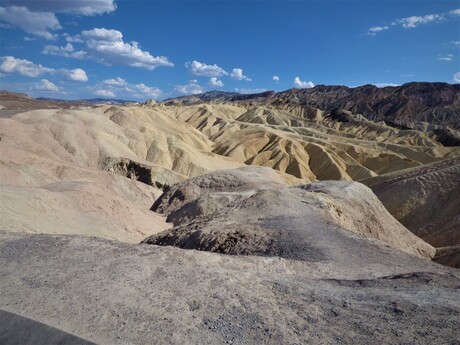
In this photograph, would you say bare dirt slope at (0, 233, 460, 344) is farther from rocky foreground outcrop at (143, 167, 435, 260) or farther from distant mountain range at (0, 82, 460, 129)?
distant mountain range at (0, 82, 460, 129)

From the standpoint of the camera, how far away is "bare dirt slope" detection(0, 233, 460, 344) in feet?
21.0


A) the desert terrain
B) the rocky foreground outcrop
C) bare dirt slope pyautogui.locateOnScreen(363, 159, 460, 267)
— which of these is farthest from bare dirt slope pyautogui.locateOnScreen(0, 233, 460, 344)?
bare dirt slope pyautogui.locateOnScreen(363, 159, 460, 267)

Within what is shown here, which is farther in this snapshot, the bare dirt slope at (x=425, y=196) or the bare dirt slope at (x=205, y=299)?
the bare dirt slope at (x=425, y=196)

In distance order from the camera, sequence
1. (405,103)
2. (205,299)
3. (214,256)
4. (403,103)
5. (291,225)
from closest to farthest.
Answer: (205,299) < (214,256) < (291,225) < (403,103) < (405,103)

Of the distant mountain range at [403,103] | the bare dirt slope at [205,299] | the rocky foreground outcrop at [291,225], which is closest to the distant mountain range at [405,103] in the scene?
the distant mountain range at [403,103]

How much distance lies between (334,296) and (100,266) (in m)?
4.89

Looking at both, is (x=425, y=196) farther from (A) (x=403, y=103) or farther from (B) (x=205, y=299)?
(A) (x=403, y=103)

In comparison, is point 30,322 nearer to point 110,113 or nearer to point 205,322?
point 205,322

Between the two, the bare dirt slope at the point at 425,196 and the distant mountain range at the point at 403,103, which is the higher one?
the distant mountain range at the point at 403,103

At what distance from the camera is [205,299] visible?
741cm

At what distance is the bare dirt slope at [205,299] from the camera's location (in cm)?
640

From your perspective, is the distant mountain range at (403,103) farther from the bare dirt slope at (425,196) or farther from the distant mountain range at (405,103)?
the bare dirt slope at (425,196)

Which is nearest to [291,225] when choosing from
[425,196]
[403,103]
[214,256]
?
[214,256]

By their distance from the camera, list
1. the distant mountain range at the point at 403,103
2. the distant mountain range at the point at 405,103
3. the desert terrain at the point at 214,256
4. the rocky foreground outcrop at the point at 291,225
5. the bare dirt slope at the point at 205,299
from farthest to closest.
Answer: the distant mountain range at the point at 405,103 → the distant mountain range at the point at 403,103 → the rocky foreground outcrop at the point at 291,225 → the desert terrain at the point at 214,256 → the bare dirt slope at the point at 205,299
